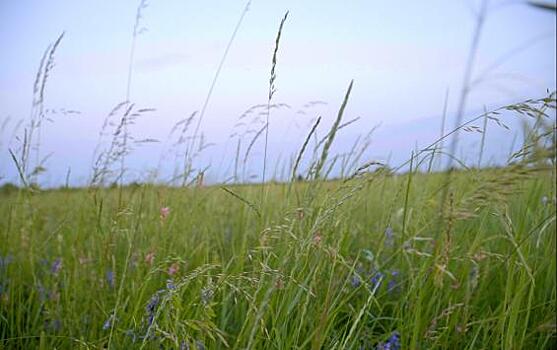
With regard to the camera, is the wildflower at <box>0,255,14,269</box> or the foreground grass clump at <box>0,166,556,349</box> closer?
the foreground grass clump at <box>0,166,556,349</box>

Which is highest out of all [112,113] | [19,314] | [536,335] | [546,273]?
[112,113]

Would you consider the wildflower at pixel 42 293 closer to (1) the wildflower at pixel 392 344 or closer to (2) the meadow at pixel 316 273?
(2) the meadow at pixel 316 273

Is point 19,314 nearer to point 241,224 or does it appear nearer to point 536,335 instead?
point 241,224

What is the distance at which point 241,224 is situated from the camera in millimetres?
2904

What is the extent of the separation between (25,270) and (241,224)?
113 cm

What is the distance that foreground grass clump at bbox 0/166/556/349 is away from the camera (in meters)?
1.07

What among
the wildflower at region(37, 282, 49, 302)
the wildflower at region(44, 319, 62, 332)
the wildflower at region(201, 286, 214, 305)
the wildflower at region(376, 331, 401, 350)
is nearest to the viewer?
the wildflower at region(201, 286, 214, 305)

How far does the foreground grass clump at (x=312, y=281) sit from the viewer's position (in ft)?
3.51

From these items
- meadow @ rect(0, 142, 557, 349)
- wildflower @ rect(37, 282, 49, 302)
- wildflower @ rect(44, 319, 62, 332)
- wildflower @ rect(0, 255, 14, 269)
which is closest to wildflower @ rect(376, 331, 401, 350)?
meadow @ rect(0, 142, 557, 349)

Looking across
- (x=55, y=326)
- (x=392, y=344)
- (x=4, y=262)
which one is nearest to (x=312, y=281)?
(x=392, y=344)

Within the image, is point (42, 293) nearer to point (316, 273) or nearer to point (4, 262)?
point (4, 262)

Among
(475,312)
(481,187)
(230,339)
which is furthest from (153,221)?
(481,187)

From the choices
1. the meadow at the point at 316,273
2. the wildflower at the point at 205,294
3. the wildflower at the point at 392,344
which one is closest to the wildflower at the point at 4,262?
the meadow at the point at 316,273

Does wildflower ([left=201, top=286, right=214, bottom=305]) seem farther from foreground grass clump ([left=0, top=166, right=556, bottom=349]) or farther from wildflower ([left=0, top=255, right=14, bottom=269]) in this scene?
wildflower ([left=0, top=255, right=14, bottom=269])
